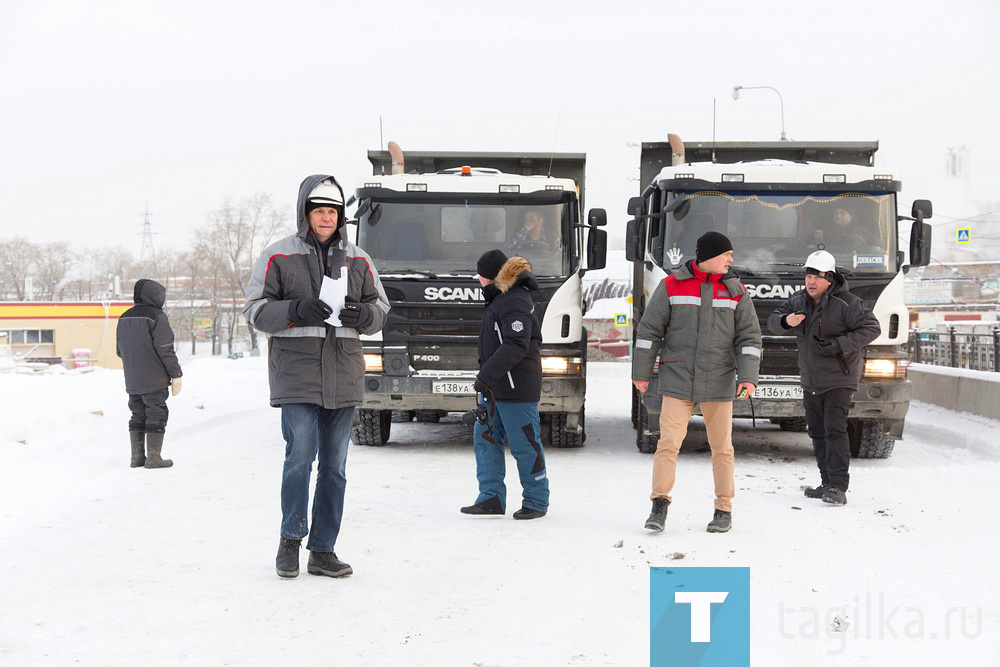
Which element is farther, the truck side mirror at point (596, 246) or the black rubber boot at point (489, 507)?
the truck side mirror at point (596, 246)

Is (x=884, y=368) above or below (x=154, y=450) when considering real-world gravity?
above

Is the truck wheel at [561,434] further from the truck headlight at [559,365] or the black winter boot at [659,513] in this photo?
the black winter boot at [659,513]

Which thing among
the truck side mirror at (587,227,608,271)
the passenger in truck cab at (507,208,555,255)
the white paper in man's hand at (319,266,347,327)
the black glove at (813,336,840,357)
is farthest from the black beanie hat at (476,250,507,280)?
the truck side mirror at (587,227,608,271)

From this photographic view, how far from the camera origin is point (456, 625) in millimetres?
4582

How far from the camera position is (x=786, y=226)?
10.2 m

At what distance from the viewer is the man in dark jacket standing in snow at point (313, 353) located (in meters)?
5.27

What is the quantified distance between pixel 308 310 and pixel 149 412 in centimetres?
494

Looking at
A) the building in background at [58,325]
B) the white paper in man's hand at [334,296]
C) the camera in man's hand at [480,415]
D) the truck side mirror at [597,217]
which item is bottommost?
the building in background at [58,325]

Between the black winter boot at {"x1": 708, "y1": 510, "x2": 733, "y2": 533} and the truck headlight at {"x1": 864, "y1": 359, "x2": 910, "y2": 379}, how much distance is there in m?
3.82

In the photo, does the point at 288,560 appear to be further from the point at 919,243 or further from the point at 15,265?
the point at 15,265

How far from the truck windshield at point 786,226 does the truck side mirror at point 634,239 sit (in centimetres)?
47

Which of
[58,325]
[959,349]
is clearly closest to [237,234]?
[58,325]

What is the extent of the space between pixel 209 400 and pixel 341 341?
12373mm

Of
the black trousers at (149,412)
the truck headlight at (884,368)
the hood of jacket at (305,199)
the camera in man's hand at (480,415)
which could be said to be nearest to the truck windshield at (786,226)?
the truck headlight at (884,368)
